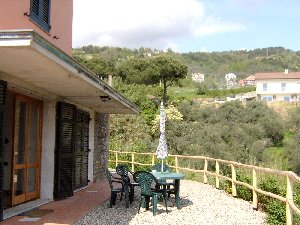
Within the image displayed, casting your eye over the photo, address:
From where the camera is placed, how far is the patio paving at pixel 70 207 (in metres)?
6.93

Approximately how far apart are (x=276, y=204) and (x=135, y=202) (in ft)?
10.7

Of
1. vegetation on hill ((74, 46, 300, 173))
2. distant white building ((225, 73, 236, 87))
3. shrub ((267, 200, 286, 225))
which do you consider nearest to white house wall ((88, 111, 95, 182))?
Result: vegetation on hill ((74, 46, 300, 173))

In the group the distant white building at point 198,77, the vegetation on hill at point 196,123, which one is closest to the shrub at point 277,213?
the vegetation on hill at point 196,123

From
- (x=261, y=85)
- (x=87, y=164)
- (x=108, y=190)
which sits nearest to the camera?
(x=108, y=190)

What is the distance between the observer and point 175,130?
35375 millimetres

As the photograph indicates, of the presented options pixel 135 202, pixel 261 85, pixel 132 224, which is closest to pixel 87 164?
pixel 135 202

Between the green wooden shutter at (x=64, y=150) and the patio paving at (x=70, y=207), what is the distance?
11.2 inches

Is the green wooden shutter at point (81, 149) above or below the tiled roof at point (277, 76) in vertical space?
below

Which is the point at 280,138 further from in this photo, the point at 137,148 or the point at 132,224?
the point at 132,224

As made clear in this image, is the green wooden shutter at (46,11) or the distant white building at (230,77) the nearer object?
the green wooden shutter at (46,11)

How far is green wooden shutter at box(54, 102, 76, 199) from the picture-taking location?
30.3 feet

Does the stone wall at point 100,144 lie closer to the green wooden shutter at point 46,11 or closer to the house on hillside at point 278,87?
the green wooden shutter at point 46,11

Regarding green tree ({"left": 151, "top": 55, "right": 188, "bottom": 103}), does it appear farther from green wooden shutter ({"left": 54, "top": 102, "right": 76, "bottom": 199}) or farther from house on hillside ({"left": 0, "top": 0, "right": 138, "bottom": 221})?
green wooden shutter ({"left": 54, "top": 102, "right": 76, "bottom": 199})

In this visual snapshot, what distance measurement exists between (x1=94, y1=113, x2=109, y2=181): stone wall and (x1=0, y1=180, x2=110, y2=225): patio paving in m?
1.66
